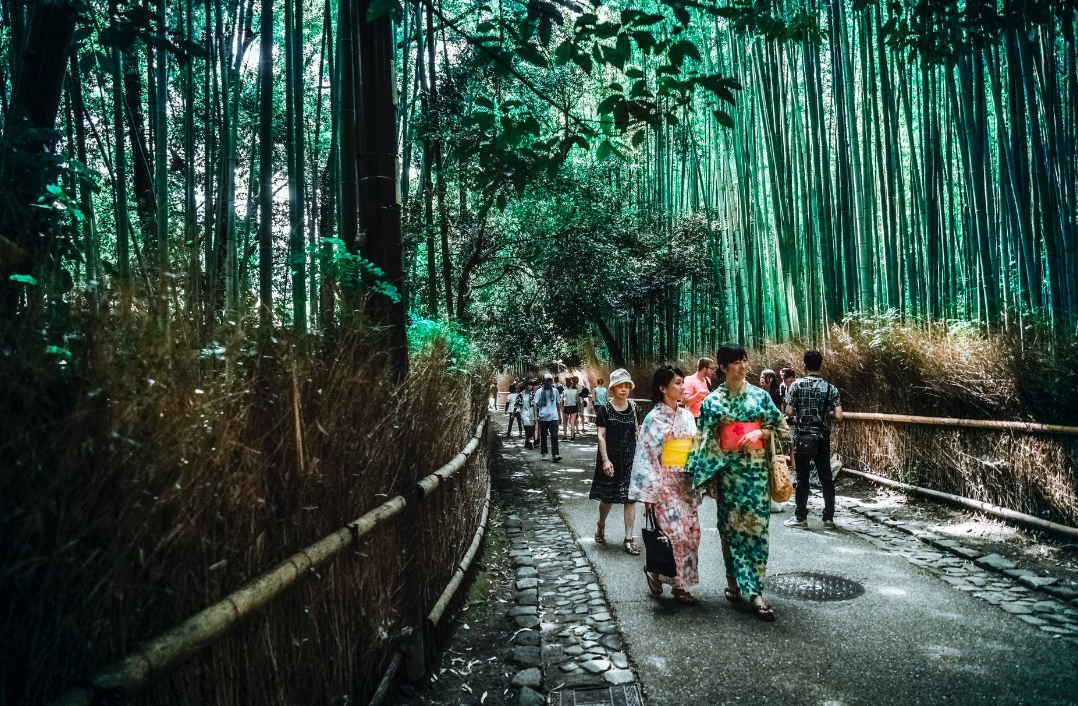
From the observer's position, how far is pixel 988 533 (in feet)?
15.7

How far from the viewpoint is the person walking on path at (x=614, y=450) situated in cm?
499

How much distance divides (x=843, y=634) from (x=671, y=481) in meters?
1.13

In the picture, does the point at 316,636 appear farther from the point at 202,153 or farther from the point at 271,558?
the point at 202,153

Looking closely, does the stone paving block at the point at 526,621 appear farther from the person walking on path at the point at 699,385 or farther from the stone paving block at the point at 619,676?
the person walking on path at the point at 699,385

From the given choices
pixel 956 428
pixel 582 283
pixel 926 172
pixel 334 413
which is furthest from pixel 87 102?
pixel 956 428

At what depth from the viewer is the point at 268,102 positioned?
4543 millimetres

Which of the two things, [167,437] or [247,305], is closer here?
[167,437]

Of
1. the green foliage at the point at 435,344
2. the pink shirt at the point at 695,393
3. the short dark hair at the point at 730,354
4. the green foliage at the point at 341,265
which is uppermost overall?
the green foliage at the point at 341,265

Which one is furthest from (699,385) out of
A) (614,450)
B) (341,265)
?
(341,265)

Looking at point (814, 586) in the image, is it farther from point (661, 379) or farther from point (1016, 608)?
point (661, 379)

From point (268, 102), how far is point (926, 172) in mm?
5200

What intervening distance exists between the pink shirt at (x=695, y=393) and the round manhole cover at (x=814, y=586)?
6.65 feet

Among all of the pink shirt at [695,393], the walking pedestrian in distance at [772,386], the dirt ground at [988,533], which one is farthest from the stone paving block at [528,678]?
the walking pedestrian in distance at [772,386]

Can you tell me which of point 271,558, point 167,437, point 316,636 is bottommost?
point 316,636
